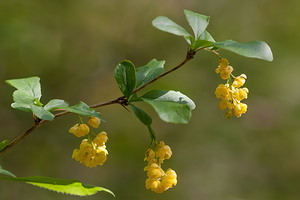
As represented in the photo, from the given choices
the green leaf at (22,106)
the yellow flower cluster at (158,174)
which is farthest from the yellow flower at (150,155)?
the green leaf at (22,106)

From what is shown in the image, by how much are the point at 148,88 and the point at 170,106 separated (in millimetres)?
2499

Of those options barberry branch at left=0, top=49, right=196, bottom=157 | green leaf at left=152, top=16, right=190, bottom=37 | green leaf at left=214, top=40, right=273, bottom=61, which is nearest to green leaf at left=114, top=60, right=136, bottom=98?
barberry branch at left=0, top=49, right=196, bottom=157

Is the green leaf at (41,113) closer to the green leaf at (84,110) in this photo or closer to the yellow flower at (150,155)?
the green leaf at (84,110)

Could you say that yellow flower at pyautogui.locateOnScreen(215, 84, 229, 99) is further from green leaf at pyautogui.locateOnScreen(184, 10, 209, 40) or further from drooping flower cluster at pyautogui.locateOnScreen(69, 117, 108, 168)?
drooping flower cluster at pyautogui.locateOnScreen(69, 117, 108, 168)

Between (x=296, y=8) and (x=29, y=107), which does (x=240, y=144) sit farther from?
(x=29, y=107)

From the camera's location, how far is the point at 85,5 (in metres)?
3.55

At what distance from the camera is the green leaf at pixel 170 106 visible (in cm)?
82

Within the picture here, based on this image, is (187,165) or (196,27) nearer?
(196,27)

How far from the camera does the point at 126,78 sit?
0.99 m

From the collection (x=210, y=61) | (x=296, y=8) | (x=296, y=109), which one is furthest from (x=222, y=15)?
(x=296, y=109)

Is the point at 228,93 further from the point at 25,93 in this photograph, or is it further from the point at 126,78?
the point at 25,93

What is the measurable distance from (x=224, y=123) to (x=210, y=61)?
1.88 ft

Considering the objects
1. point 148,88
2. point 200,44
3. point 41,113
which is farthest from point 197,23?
point 148,88

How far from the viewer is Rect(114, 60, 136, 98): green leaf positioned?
0.98m
